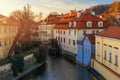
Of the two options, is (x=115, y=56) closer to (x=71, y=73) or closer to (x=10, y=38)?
(x=71, y=73)

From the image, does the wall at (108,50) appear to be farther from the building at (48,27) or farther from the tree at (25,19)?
the building at (48,27)

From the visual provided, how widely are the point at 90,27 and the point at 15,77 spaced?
17.4 metres

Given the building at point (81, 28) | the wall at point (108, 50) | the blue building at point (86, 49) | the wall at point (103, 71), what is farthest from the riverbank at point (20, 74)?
the building at point (81, 28)

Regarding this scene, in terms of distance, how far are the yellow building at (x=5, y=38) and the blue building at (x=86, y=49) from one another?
913 centimetres

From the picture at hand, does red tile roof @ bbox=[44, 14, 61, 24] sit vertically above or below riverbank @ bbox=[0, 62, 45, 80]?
above

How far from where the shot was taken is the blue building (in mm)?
27788

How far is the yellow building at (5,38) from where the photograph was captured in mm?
30094

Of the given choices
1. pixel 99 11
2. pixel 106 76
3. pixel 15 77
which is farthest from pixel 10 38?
pixel 99 11

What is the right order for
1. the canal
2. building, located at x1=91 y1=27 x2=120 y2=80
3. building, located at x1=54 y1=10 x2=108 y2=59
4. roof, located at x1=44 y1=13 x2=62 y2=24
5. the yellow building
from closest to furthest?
building, located at x1=91 y1=27 x2=120 y2=80 < the canal < the yellow building < building, located at x1=54 y1=10 x2=108 y2=59 < roof, located at x1=44 y1=13 x2=62 y2=24

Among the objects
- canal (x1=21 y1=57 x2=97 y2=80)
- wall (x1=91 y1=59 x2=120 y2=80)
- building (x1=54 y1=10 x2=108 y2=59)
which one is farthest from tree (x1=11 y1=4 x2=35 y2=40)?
wall (x1=91 y1=59 x2=120 y2=80)

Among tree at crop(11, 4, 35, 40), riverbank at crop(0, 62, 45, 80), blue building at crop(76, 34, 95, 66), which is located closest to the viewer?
riverbank at crop(0, 62, 45, 80)

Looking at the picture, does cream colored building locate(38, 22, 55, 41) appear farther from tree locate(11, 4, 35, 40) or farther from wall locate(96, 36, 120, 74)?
Answer: wall locate(96, 36, 120, 74)

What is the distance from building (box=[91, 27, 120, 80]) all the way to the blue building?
1846mm

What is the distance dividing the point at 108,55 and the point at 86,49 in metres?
8.52
